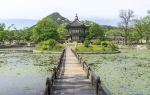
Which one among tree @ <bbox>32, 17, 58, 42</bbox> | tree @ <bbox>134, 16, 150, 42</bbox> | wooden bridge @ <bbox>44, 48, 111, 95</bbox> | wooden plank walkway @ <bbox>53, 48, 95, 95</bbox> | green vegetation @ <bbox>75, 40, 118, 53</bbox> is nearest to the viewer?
wooden bridge @ <bbox>44, 48, 111, 95</bbox>

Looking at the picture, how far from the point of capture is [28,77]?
97.1 ft

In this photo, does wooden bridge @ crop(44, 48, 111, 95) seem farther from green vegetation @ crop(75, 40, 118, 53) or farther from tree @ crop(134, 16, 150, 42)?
tree @ crop(134, 16, 150, 42)

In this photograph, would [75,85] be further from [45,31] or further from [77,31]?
[77,31]

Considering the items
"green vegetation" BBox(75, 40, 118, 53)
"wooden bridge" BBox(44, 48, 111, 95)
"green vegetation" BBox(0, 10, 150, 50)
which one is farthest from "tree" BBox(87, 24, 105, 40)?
"wooden bridge" BBox(44, 48, 111, 95)

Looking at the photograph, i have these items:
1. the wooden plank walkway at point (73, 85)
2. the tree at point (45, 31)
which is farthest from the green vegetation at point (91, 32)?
the wooden plank walkway at point (73, 85)

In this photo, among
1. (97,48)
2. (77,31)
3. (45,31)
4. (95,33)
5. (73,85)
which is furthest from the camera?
(77,31)

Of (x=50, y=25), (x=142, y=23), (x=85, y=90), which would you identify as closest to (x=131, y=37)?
(x=142, y=23)

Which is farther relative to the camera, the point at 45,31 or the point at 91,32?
the point at 91,32

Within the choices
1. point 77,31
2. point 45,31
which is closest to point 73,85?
point 45,31

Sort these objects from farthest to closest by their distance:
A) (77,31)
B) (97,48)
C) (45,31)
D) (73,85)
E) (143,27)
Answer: (77,31) < (143,27) < (45,31) < (97,48) < (73,85)

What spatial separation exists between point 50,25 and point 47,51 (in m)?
27.2

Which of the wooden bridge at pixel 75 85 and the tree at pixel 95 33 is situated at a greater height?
the tree at pixel 95 33

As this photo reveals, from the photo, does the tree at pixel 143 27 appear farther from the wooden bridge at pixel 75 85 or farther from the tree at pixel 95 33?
the wooden bridge at pixel 75 85

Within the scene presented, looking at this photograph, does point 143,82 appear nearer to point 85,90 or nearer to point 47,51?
point 85,90
